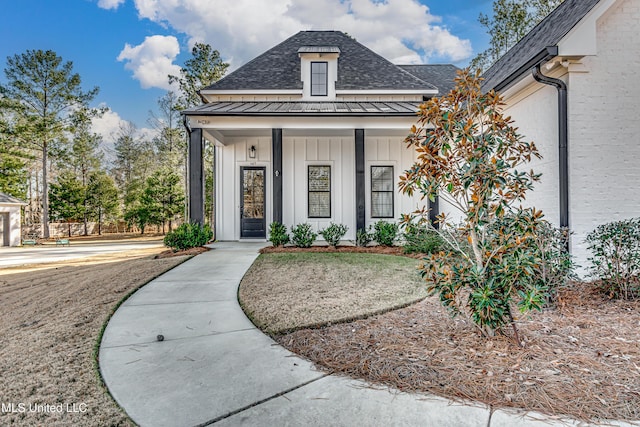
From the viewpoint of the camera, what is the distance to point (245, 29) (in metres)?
17.6

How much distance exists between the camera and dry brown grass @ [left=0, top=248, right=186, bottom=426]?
190 centimetres

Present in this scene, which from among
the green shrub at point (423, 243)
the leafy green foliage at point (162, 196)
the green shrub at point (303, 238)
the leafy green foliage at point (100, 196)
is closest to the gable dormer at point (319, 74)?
the green shrub at point (303, 238)

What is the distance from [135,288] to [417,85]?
1011cm

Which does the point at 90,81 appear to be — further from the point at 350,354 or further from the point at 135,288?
the point at 350,354

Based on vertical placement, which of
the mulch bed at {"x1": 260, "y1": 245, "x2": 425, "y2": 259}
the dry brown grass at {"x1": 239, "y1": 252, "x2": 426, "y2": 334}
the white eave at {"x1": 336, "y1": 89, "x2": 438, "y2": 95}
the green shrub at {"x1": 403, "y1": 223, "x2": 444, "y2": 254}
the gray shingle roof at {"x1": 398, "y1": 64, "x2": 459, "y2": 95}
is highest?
the gray shingle roof at {"x1": 398, "y1": 64, "x2": 459, "y2": 95}

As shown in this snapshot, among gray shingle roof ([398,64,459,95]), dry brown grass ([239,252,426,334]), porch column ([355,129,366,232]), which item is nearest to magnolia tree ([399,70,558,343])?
dry brown grass ([239,252,426,334])

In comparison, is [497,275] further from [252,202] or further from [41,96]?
[41,96]

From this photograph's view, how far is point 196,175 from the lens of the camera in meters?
8.50

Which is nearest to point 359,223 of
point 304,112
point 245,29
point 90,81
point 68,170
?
point 304,112

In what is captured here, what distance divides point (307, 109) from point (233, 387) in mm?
8151

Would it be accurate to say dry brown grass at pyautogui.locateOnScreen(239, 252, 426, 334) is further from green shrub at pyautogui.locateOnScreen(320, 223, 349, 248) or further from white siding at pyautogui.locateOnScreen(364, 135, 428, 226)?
white siding at pyautogui.locateOnScreen(364, 135, 428, 226)

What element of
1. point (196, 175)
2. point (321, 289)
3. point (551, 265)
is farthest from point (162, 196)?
point (551, 265)

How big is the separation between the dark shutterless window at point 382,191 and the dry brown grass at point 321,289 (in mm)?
3647
